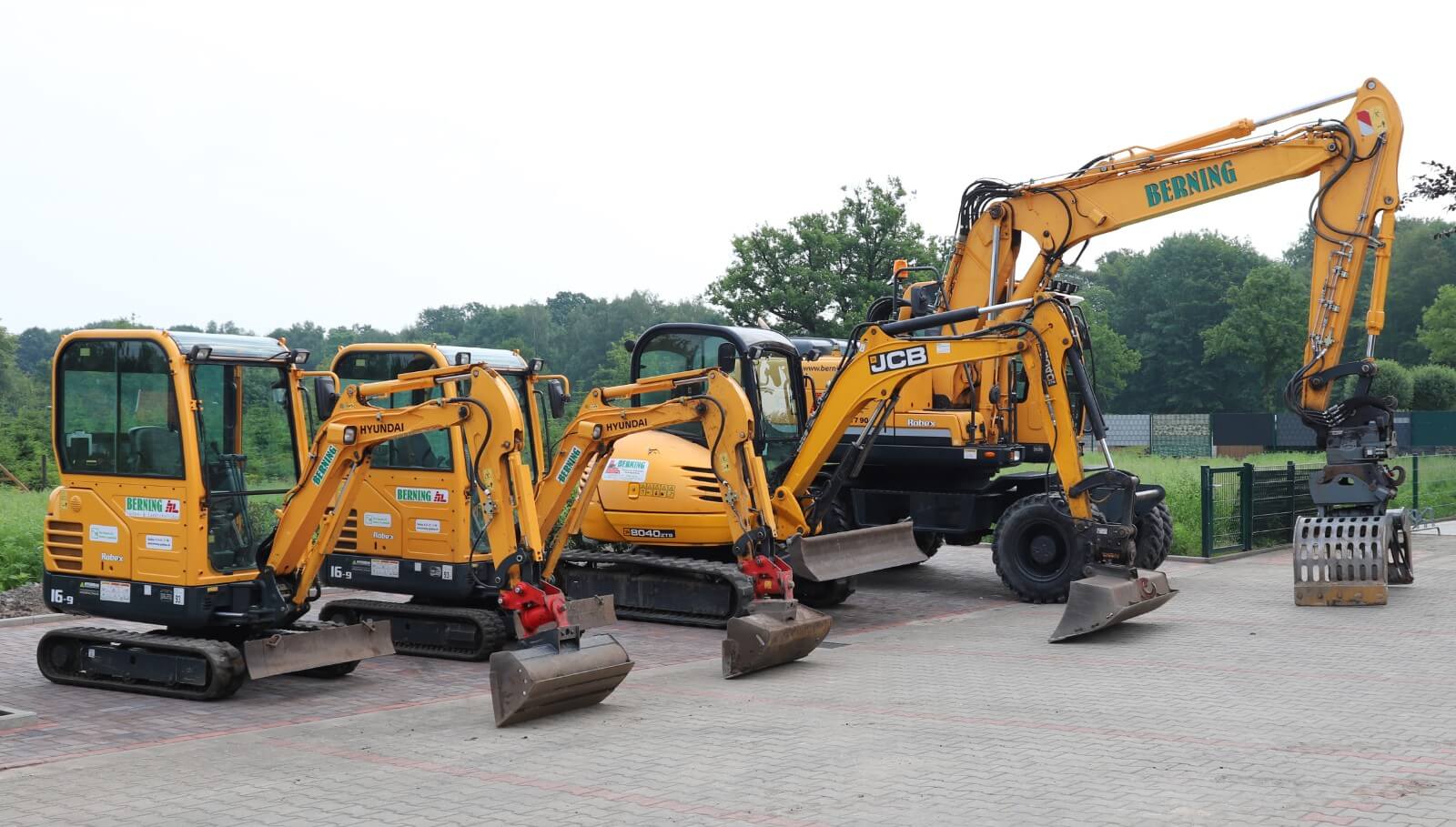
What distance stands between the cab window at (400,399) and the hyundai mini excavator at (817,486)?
2.82 m

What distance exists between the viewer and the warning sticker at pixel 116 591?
10133 mm

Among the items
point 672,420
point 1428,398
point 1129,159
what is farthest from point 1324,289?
point 1428,398

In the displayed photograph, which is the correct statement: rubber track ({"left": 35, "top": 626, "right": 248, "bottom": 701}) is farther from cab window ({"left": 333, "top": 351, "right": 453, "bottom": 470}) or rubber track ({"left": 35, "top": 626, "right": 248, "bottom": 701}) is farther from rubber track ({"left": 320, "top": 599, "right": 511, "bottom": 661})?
cab window ({"left": 333, "top": 351, "right": 453, "bottom": 470})

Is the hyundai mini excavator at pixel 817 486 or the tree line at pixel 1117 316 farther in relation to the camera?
the tree line at pixel 1117 316

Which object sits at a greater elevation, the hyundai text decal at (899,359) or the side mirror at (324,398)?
the hyundai text decal at (899,359)

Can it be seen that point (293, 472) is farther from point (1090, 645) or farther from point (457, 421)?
point (1090, 645)

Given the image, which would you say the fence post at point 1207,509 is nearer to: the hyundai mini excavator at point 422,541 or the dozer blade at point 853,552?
the dozer blade at point 853,552

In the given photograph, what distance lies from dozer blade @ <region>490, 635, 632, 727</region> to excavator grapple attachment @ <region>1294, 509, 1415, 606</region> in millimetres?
8550

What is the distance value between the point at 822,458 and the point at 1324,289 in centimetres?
640

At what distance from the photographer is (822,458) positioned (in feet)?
46.7

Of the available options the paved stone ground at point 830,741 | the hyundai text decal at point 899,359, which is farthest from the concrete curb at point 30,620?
the hyundai text decal at point 899,359

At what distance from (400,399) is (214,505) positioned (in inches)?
108

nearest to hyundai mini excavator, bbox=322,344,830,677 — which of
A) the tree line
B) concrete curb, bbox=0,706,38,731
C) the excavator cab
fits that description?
the excavator cab

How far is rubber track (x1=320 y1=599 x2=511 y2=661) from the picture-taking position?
38.0 feet
